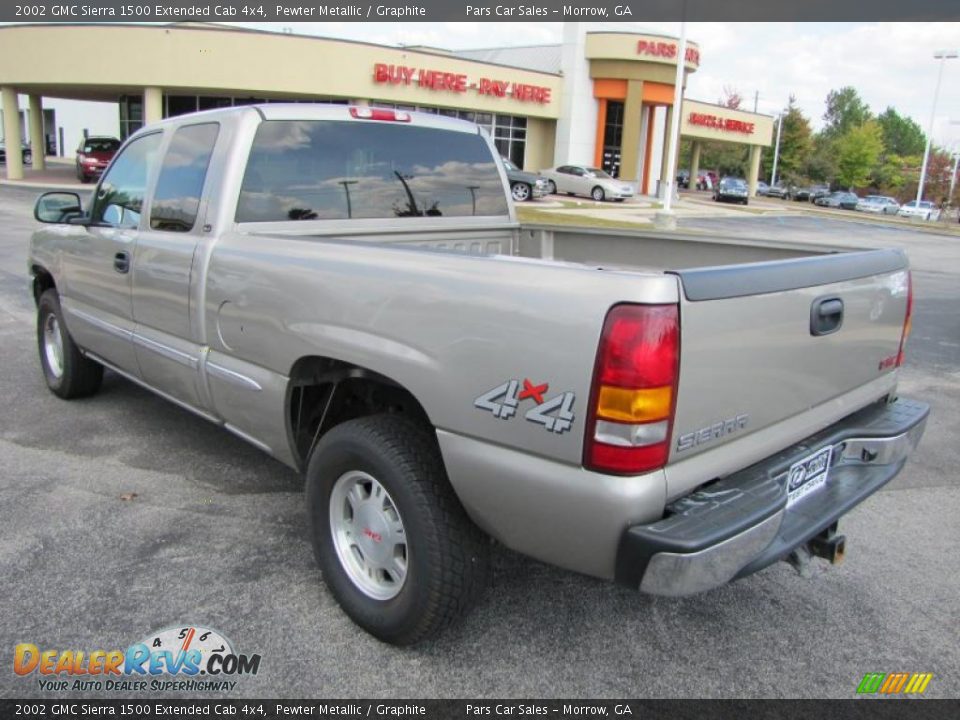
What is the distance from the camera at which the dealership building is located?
27.8 m

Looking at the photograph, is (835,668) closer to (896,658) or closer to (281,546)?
(896,658)

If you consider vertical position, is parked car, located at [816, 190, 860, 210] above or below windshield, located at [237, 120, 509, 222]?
below

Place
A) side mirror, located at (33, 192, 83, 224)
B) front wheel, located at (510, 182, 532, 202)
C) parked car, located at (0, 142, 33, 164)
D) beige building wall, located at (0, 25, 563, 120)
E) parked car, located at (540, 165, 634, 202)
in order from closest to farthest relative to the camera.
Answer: side mirror, located at (33, 192, 83, 224) < beige building wall, located at (0, 25, 563, 120) < front wheel, located at (510, 182, 532, 202) < parked car, located at (540, 165, 634, 202) < parked car, located at (0, 142, 33, 164)

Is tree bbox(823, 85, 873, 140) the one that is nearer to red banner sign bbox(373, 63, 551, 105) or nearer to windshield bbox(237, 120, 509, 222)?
red banner sign bbox(373, 63, 551, 105)

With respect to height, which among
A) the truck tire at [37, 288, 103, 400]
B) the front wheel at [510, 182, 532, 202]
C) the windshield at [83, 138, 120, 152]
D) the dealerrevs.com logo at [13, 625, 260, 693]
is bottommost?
the dealerrevs.com logo at [13, 625, 260, 693]

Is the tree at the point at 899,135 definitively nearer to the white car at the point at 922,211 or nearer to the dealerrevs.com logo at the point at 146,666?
the white car at the point at 922,211

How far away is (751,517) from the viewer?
2312 millimetres

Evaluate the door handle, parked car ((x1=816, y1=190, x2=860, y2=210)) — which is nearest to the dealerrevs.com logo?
the door handle

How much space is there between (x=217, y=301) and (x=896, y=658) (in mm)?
3131

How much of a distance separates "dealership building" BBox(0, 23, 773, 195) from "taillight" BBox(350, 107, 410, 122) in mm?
21533

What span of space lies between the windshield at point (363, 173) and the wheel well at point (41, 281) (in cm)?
269

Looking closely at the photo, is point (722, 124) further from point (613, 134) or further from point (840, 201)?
point (840, 201)

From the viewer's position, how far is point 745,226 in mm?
30562

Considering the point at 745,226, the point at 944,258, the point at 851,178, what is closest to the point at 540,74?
the point at 745,226
